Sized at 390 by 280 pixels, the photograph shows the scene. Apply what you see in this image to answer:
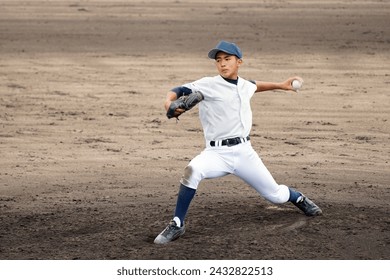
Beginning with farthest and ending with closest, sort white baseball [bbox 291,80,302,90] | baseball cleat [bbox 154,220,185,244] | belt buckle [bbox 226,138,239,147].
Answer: white baseball [bbox 291,80,302,90] → belt buckle [bbox 226,138,239,147] → baseball cleat [bbox 154,220,185,244]

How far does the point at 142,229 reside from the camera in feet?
21.7

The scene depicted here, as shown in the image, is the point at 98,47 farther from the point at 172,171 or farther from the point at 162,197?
the point at 162,197

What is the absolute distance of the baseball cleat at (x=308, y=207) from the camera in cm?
681

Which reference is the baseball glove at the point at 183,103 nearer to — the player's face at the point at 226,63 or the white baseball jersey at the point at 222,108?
the white baseball jersey at the point at 222,108

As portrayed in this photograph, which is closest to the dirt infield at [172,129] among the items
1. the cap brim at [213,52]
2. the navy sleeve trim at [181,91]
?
the navy sleeve trim at [181,91]

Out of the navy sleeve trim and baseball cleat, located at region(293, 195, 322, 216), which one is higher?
the navy sleeve trim

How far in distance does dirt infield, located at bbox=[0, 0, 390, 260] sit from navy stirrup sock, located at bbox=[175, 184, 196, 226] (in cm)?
19

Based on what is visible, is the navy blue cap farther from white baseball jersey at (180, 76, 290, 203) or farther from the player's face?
white baseball jersey at (180, 76, 290, 203)

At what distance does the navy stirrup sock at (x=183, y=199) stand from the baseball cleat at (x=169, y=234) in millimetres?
64

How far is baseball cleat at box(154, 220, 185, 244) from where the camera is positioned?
6203 mm

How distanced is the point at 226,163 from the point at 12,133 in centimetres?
478

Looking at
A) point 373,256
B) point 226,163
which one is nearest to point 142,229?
point 226,163

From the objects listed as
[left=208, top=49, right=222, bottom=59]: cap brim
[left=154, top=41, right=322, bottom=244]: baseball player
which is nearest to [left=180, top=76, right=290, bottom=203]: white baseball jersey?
[left=154, top=41, right=322, bottom=244]: baseball player

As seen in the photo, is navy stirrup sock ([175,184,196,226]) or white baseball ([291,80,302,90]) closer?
navy stirrup sock ([175,184,196,226])
